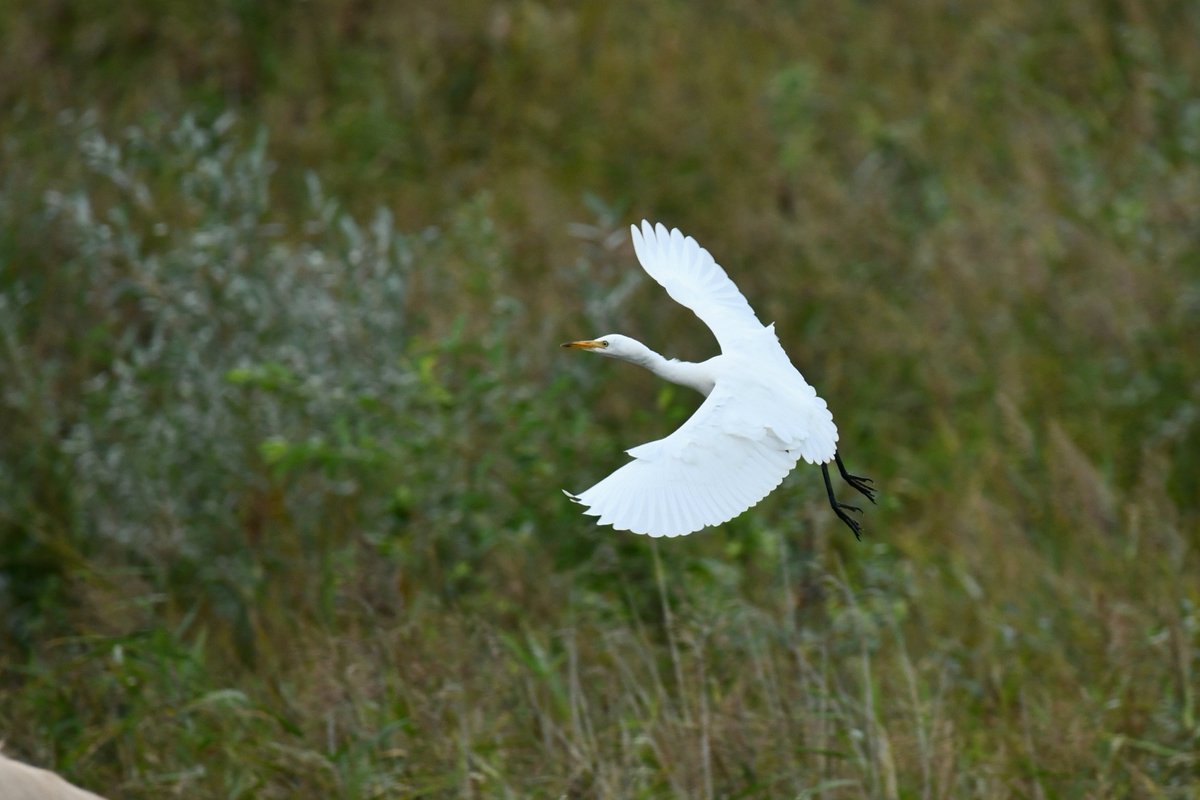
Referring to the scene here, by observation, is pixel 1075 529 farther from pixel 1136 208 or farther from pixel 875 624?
pixel 1136 208

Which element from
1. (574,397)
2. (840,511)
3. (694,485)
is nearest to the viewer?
(694,485)

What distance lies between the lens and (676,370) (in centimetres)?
264

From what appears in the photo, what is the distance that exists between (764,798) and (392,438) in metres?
1.65

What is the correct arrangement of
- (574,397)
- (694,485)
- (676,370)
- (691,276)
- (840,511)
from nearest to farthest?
1. (694,485)
2. (676,370)
3. (840,511)
4. (691,276)
5. (574,397)

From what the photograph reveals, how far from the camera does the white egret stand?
2361mm

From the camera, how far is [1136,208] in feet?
18.9

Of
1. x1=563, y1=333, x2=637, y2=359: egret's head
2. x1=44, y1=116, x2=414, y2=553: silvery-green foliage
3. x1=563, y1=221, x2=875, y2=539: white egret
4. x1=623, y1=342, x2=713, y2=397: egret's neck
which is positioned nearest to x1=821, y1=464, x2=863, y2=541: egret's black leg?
x1=563, y1=221, x2=875, y2=539: white egret

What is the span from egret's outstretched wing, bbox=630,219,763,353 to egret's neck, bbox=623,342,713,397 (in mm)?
282

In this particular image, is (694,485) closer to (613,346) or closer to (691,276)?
(613,346)

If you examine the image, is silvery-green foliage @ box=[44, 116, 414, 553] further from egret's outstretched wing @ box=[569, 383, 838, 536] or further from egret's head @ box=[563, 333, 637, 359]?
egret's outstretched wing @ box=[569, 383, 838, 536]

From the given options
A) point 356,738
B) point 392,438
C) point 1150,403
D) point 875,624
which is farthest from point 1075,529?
point 356,738

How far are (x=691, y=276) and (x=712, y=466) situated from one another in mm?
688

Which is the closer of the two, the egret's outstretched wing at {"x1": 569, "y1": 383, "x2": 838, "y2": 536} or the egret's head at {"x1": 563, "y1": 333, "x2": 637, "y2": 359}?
the egret's outstretched wing at {"x1": 569, "y1": 383, "x2": 838, "y2": 536}

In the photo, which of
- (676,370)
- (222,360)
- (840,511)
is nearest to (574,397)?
(222,360)
